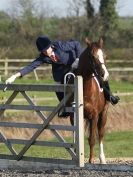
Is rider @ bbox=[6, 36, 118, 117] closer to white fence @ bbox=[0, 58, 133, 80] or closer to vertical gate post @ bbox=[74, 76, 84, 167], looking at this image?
vertical gate post @ bbox=[74, 76, 84, 167]

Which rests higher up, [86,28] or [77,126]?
[77,126]

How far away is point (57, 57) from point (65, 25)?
49109mm

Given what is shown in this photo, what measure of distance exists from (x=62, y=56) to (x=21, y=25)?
157 ft

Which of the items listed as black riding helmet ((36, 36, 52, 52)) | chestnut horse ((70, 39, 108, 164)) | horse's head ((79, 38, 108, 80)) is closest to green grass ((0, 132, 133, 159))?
chestnut horse ((70, 39, 108, 164))

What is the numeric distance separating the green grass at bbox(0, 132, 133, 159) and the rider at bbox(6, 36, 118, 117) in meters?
3.28

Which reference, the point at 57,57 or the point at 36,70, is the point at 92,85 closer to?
the point at 57,57

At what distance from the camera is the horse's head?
12.4 meters

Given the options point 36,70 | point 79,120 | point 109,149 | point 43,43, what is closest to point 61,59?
point 43,43

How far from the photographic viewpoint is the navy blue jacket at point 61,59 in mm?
13023

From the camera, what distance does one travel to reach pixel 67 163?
1199cm

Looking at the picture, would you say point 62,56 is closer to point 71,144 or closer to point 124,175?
point 71,144

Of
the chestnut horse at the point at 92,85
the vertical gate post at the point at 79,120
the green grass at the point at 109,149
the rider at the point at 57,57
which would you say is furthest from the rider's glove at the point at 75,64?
the green grass at the point at 109,149

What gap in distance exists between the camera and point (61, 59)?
13.1m

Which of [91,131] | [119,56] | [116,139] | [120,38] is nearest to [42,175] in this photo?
[91,131]
